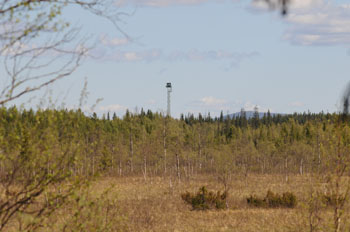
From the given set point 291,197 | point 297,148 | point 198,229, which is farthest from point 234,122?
point 198,229

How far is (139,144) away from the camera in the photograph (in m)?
80.4

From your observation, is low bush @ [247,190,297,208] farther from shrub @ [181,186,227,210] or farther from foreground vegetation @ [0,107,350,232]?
shrub @ [181,186,227,210]

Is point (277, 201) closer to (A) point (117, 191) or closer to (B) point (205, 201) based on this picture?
(B) point (205, 201)

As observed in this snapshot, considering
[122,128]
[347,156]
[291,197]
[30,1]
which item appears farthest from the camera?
[122,128]

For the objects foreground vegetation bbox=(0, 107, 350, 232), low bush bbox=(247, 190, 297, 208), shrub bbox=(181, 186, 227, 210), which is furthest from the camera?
low bush bbox=(247, 190, 297, 208)

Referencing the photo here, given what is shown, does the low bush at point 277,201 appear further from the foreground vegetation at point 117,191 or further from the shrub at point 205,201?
the shrub at point 205,201

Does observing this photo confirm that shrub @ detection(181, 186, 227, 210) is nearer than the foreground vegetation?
No

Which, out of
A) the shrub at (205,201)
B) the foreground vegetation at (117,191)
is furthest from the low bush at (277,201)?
the shrub at (205,201)

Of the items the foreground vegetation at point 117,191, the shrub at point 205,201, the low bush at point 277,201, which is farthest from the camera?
the low bush at point 277,201

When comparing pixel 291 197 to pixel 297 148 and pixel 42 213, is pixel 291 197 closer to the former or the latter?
pixel 42 213

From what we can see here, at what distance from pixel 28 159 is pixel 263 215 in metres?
24.9

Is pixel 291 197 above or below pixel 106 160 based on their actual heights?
below

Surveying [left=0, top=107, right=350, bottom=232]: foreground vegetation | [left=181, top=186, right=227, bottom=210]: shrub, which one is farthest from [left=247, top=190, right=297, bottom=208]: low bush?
[left=181, top=186, right=227, bottom=210]: shrub

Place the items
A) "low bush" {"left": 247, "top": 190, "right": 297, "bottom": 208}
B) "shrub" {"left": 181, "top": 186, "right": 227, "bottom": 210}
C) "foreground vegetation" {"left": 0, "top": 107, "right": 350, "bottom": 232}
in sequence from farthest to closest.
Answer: "low bush" {"left": 247, "top": 190, "right": 297, "bottom": 208}, "shrub" {"left": 181, "top": 186, "right": 227, "bottom": 210}, "foreground vegetation" {"left": 0, "top": 107, "right": 350, "bottom": 232}
